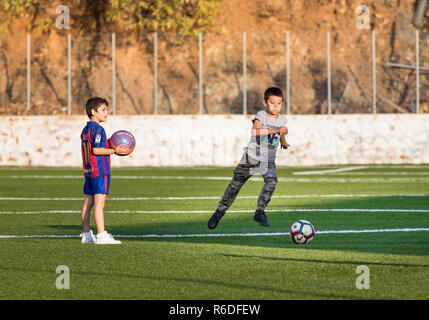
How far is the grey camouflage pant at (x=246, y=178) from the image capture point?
1269 centimetres

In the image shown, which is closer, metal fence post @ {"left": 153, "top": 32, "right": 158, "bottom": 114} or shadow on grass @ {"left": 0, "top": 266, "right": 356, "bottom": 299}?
shadow on grass @ {"left": 0, "top": 266, "right": 356, "bottom": 299}

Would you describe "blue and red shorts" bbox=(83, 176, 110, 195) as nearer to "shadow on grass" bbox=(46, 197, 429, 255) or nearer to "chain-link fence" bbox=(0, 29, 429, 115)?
"shadow on grass" bbox=(46, 197, 429, 255)

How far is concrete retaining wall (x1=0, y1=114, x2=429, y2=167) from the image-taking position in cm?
3170

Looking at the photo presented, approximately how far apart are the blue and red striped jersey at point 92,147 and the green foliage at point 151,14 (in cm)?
2370

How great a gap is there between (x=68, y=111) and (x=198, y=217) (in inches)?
761

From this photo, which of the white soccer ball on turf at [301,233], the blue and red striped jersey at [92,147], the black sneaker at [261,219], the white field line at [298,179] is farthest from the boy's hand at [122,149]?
the white field line at [298,179]

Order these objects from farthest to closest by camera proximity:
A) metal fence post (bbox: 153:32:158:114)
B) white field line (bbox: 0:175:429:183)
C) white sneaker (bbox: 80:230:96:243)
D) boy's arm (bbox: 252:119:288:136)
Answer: metal fence post (bbox: 153:32:158:114) < white field line (bbox: 0:175:429:183) < boy's arm (bbox: 252:119:288:136) < white sneaker (bbox: 80:230:96:243)

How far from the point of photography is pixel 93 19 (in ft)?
127

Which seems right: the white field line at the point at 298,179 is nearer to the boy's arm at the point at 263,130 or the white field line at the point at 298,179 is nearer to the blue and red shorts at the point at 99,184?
the boy's arm at the point at 263,130

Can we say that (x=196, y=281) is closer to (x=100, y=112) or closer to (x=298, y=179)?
(x=100, y=112)

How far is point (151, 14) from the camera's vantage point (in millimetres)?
35938

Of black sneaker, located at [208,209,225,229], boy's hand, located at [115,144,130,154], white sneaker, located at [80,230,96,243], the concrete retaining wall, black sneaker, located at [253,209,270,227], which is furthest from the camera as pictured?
the concrete retaining wall

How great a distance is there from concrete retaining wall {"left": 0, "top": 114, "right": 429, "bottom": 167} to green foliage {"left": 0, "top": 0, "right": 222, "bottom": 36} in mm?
4888

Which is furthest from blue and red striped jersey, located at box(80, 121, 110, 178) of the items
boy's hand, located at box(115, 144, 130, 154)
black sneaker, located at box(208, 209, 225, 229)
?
black sneaker, located at box(208, 209, 225, 229)
